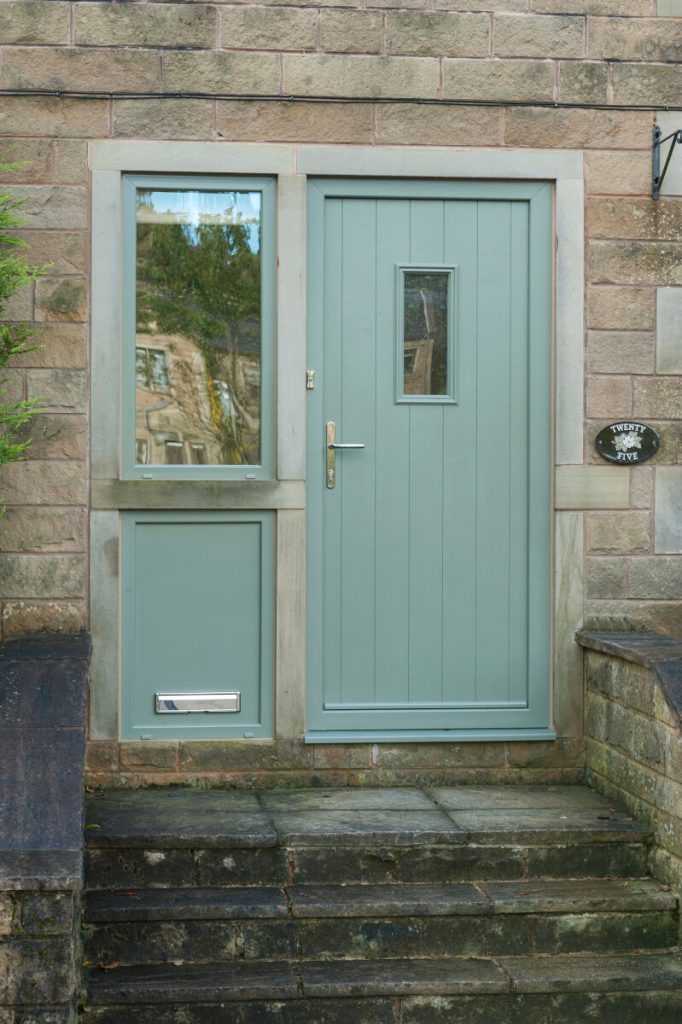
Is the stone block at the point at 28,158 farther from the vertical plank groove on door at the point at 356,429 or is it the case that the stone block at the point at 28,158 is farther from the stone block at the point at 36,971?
the stone block at the point at 36,971

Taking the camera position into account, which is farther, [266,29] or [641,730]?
[266,29]

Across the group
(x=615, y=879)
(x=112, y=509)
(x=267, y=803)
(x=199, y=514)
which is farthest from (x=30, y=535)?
(x=615, y=879)

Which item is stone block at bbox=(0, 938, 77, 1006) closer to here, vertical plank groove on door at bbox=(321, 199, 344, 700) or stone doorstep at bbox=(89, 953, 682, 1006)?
stone doorstep at bbox=(89, 953, 682, 1006)

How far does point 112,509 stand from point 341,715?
4.36 ft

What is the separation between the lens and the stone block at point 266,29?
18.4ft

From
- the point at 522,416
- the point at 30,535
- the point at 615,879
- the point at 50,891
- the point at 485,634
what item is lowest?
the point at 615,879

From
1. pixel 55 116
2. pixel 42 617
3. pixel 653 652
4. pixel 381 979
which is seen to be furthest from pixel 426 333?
pixel 381 979

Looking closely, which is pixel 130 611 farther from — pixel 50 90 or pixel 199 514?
pixel 50 90

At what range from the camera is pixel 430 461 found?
5.81 metres

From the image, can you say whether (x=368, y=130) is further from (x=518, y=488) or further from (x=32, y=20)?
(x=518, y=488)

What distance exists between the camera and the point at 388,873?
15.9 ft

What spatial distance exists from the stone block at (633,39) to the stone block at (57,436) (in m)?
2.75

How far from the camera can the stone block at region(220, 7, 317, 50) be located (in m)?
5.62

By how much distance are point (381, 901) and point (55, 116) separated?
11.3 feet
